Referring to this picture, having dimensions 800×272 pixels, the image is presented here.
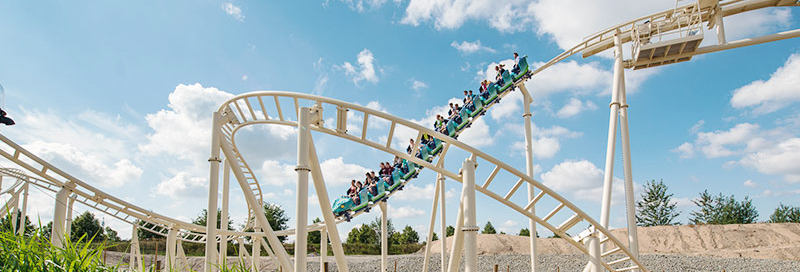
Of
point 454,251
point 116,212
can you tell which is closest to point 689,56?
point 454,251

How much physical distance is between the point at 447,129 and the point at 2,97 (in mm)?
8998

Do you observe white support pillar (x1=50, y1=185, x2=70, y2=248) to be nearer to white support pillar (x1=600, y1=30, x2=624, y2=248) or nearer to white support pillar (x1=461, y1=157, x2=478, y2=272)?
white support pillar (x1=461, y1=157, x2=478, y2=272)

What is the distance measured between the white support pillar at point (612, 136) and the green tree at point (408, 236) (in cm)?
2743

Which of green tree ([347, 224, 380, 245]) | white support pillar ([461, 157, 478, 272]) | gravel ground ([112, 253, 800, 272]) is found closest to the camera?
white support pillar ([461, 157, 478, 272])

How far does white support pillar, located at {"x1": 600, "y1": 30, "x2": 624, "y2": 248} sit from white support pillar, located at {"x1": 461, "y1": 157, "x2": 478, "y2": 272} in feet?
12.4

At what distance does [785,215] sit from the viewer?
1492 inches

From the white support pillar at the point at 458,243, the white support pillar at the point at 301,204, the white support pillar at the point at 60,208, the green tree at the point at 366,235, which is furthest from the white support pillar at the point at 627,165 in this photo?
the green tree at the point at 366,235

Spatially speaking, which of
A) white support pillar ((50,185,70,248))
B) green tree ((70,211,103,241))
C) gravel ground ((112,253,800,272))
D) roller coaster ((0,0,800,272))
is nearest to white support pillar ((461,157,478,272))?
roller coaster ((0,0,800,272))

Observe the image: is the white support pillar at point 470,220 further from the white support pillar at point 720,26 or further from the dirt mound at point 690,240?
the dirt mound at point 690,240

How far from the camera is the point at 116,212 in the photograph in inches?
416

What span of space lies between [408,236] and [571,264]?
65.0ft

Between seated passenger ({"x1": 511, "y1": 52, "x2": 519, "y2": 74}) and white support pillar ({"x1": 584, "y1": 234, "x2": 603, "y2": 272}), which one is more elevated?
seated passenger ({"x1": 511, "y1": 52, "x2": 519, "y2": 74})

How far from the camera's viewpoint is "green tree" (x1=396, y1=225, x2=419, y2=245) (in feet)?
119

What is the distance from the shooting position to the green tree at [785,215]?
37250mm
